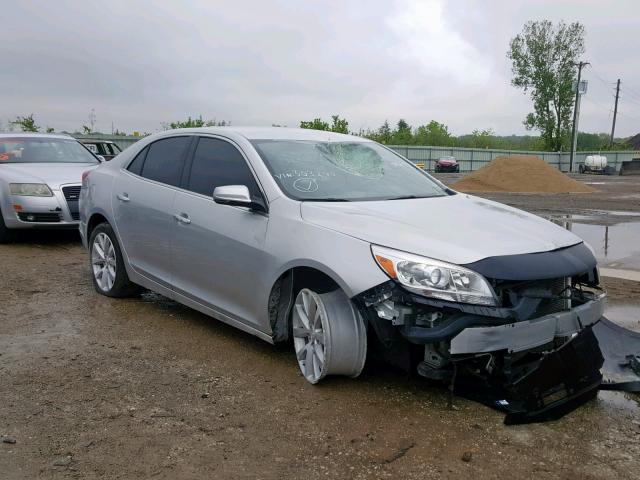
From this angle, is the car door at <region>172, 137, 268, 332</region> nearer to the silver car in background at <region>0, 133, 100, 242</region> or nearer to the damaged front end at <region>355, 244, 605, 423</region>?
the damaged front end at <region>355, 244, 605, 423</region>

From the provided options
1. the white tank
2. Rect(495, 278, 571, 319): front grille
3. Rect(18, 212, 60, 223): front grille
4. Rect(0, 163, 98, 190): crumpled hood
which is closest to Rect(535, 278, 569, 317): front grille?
Rect(495, 278, 571, 319): front grille

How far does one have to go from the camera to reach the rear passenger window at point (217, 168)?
455 centimetres

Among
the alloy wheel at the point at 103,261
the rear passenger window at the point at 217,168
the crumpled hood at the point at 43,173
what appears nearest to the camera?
the rear passenger window at the point at 217,168

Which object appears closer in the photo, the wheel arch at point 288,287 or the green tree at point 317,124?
the wheel arch at point 288,287

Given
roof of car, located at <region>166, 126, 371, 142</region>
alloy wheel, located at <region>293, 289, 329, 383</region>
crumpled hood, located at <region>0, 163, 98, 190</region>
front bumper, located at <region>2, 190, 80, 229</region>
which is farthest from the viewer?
crumpled hood, located at <region>0, 163, 98, 190</region>

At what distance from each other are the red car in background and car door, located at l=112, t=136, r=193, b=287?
47072 mm

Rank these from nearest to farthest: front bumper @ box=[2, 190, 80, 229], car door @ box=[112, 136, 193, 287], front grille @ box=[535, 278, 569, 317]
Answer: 1. front grille @ box=[535, 278, 569, 317]
2. car door @ box=[112, 136, 193, 287]
3. front bumper @ box=[2, 190, 80, 229]

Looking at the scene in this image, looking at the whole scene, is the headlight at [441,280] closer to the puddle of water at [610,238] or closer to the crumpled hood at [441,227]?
the crumpled hood at [441,227]

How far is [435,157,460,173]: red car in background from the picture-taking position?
5116cm

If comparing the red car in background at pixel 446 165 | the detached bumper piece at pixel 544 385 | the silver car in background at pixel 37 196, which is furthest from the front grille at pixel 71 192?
the red car in background at pixel 446 165

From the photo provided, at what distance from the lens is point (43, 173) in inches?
361

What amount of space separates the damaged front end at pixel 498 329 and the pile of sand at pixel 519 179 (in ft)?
68.3

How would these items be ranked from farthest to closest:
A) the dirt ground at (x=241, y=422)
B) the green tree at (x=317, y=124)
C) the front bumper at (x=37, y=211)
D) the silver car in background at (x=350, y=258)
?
the green tree at (x=317, y=124) < the front bumper at (x=37, y=211) < the silver car in background at (x=350, y=258) < the dirt ground at (x=241, y=422)

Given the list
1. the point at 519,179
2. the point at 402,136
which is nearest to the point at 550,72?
the point at 402,136
